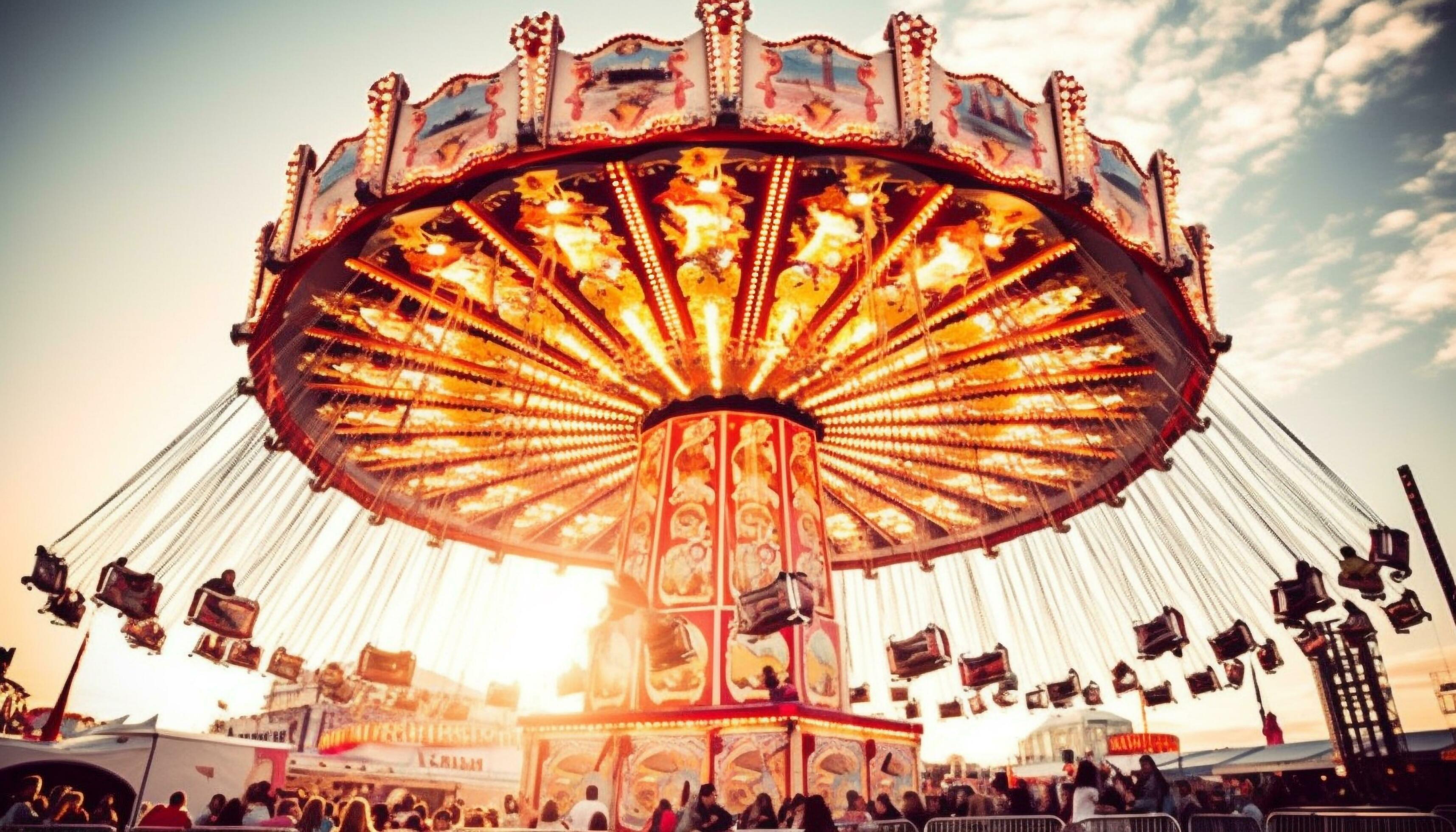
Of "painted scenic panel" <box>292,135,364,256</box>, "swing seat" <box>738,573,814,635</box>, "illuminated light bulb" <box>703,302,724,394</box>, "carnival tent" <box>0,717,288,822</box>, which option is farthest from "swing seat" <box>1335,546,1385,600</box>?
"carnival tent" <box>0,717,288,822</box>

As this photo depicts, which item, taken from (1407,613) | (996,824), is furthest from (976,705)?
(996,824)

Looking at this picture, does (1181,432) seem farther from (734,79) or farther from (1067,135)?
(734,79)

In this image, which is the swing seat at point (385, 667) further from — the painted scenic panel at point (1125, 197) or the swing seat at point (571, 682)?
the painted scenic panel at point (1125, 197)

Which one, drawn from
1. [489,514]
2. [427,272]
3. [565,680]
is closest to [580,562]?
[489,514]

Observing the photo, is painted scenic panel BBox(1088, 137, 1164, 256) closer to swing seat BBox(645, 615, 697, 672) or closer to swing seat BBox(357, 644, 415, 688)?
swing seat BBox(645, 615, 697, 672)

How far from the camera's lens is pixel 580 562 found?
19797 millimetres

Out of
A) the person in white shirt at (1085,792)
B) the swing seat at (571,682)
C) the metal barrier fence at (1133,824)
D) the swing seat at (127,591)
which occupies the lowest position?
the metal barrier fence at (1133,824)

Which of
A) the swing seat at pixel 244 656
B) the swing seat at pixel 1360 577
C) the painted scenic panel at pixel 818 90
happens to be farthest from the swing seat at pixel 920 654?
the swing seat at pixel 244 656

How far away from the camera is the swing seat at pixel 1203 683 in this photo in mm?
14891

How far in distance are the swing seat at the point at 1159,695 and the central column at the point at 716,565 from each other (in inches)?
322

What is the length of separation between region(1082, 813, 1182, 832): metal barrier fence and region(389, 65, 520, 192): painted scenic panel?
746cm

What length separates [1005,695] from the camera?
17.4m

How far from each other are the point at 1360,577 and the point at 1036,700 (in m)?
8.81

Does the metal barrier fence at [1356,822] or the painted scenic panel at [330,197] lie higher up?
the painted scenic panel at [330,197]
